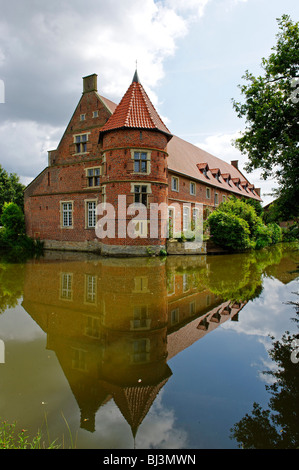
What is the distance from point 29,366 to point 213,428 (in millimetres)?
2723

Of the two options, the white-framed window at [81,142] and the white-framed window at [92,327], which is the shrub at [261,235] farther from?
the white-framed window at [92,327]

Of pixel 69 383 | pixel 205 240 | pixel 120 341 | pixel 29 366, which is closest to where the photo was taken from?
pixel 69 383

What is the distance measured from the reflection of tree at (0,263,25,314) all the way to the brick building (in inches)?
269

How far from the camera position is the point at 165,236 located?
1934 centimetres

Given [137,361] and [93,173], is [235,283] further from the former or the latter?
[93,173]

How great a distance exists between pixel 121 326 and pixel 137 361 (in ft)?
4.71

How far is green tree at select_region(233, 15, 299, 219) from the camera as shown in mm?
10719

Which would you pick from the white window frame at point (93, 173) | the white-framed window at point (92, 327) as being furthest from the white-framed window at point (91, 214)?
the white-framed window at point (92, 327)

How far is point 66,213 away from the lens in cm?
2331

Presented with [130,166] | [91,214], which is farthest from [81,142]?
[130,166]

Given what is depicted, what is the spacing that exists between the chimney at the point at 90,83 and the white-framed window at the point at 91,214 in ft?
29.0

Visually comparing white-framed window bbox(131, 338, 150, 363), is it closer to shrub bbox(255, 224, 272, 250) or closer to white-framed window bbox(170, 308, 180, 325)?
white-framed window bbox(170, 308, 180, 325)
